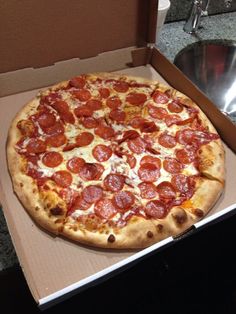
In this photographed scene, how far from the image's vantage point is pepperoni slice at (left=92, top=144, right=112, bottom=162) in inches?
49.3

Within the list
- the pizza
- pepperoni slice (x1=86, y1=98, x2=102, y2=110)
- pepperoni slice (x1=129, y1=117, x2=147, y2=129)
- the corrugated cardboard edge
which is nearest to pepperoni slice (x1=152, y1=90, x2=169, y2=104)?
the pizza

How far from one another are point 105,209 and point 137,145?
0.31m

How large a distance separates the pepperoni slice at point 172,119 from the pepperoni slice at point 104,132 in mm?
221

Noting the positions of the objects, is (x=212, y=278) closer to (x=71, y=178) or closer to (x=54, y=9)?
(x=71, y=178)

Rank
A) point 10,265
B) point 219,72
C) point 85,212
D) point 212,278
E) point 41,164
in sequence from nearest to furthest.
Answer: point 10,265
point 85,212
point 41,164
point 212,278
point 219,72

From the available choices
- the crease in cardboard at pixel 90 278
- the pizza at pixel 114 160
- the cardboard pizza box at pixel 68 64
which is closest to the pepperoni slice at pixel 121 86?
the pizza at pixel 114 160

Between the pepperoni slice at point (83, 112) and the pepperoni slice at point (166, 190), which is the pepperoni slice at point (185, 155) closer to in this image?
the pepperoni slice at point (166, 190)

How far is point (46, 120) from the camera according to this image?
1.34m

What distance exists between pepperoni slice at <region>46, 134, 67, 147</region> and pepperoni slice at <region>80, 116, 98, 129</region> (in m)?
0.10

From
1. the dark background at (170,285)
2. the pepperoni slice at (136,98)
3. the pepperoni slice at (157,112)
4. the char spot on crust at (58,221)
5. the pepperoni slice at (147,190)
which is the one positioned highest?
the pepperoni slice at (136,98)

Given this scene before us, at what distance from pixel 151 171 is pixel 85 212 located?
283 millimetres

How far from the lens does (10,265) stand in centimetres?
97

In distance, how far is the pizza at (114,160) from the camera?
1.06m

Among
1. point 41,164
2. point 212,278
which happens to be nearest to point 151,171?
point 41,164
